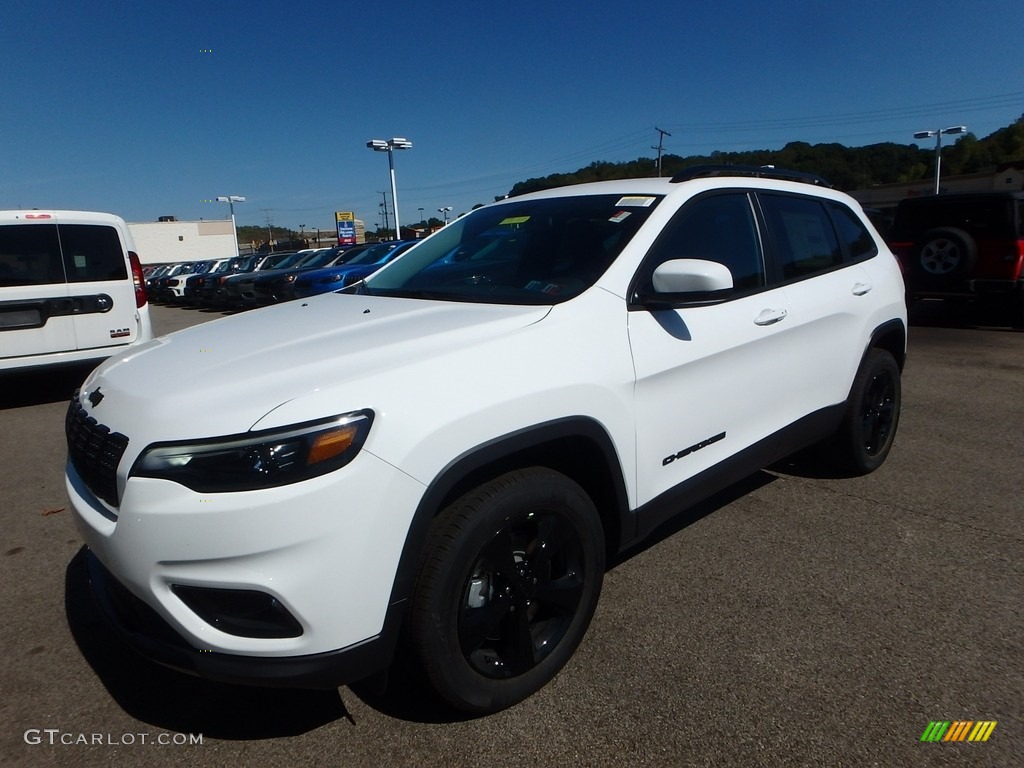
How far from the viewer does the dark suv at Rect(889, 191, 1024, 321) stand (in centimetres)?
904

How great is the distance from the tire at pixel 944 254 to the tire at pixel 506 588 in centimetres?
911

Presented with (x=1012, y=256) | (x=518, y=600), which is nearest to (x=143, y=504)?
(x=518, y=600)

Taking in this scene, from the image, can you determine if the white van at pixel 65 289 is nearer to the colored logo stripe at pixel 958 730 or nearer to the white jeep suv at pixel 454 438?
the white jeep suv at pixel 454 438

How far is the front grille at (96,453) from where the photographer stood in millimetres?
1961

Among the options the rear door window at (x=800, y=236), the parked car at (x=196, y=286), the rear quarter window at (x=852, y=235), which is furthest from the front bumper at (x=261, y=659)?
the parked car at (x=196, y=286)

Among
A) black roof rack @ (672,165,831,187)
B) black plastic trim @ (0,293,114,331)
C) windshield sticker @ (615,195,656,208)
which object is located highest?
black roof rack @ (672,165,831,187)

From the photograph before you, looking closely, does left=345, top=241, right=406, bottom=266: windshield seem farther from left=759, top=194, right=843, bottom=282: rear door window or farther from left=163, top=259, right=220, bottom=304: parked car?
left=759, top=194, right=843, bottom=282: rear door window

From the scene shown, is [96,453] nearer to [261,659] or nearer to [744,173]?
[261,659]

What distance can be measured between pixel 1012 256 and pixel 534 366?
31.0 feet

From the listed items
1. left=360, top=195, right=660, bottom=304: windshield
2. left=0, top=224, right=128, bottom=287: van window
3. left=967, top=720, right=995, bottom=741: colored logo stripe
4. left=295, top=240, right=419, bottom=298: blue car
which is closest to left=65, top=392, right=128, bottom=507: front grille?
left=360, top=195, right=660, bottom=304: windshield

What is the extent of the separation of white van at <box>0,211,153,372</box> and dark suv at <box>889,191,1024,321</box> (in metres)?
9.77

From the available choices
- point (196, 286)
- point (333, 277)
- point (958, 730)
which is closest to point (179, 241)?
point (196, 286)

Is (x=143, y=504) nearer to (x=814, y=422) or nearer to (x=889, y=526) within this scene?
(x=814, y=422)

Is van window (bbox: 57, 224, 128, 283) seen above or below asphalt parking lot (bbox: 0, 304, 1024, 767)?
above
